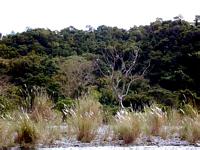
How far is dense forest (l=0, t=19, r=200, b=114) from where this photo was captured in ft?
64.9

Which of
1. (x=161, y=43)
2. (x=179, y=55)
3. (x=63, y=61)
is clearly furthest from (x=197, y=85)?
(x=63, y=61)

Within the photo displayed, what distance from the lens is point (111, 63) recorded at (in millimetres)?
24656

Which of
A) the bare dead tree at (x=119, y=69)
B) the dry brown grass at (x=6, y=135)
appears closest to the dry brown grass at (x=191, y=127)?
the dry brown grass at (x=6, y=135)

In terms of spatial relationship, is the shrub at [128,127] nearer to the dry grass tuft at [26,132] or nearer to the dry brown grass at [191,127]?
the dry brown grass at [191,127]

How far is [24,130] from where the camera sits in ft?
24.4

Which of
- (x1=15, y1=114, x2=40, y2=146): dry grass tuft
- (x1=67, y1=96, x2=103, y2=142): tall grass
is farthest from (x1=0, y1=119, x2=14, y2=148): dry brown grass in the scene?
(x1=67, y1=96, x2=103, y2=142): tall grass

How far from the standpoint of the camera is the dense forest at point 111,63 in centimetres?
1977

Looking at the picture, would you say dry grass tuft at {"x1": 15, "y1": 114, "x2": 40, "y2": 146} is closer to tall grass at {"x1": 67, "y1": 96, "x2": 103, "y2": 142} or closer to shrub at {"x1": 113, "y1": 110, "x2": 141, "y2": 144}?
tall grass at {"x1": 67, "y1": 96, "x2": 103, "y2": 142}

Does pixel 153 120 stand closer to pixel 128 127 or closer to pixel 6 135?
pixel 128 127

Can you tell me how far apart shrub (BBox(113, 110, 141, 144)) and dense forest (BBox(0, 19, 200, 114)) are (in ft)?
29.5

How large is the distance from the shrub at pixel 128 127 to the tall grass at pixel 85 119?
41 centimetres

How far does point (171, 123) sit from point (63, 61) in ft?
52.3

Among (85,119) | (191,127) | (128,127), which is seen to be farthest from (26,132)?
(191,127)

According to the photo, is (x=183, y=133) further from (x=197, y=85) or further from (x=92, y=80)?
(x=92, y=80)
